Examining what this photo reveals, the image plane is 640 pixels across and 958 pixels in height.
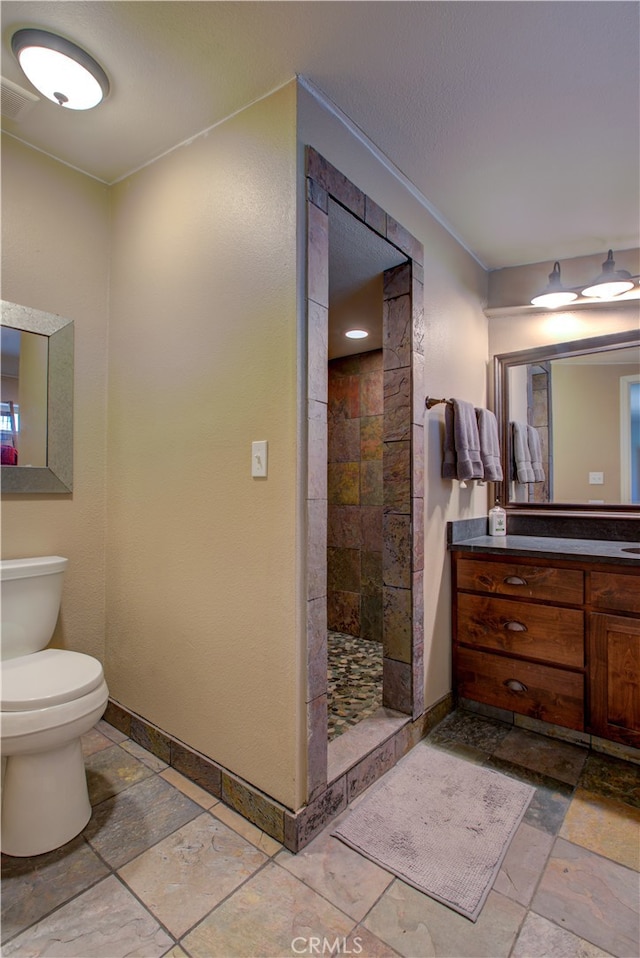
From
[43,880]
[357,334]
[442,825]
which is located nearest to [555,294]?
[357,334]

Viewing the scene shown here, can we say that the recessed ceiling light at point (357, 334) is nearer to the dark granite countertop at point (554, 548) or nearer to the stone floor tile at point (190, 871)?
the dark granite countertop at point (554, 548)

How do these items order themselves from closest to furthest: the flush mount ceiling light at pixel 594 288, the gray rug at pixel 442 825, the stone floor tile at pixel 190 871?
the stone floor tile at pixel 190 871 → the gray rug at pixel 442 825 → the flush mount ceiling light at pixel 594 288

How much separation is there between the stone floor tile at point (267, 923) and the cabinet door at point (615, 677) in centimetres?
133

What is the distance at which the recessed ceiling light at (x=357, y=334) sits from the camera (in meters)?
2.97

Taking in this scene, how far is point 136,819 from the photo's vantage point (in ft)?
5.13

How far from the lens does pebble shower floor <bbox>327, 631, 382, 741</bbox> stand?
2.14m

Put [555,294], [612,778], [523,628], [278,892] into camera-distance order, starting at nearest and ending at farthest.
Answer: [278,892] < [612,778] < [523,628] < [555,294]

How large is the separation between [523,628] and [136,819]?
1712mm

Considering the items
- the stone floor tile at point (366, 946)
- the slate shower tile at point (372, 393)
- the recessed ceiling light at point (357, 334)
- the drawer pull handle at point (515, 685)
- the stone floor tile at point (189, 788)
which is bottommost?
the stone floor tile at point (366, 946)

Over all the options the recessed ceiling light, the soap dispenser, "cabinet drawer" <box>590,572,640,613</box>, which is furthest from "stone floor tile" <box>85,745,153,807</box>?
the recessed ceiling light

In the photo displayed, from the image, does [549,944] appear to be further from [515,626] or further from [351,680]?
[351,680]

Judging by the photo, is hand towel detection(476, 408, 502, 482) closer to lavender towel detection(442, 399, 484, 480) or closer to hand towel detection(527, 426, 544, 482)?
lavender towel detection(442, 399, 484, 480)

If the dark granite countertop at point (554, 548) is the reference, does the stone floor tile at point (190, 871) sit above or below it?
below

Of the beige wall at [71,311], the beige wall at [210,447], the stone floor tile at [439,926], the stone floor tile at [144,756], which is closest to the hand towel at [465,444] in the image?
the beige wall at [210,447]
